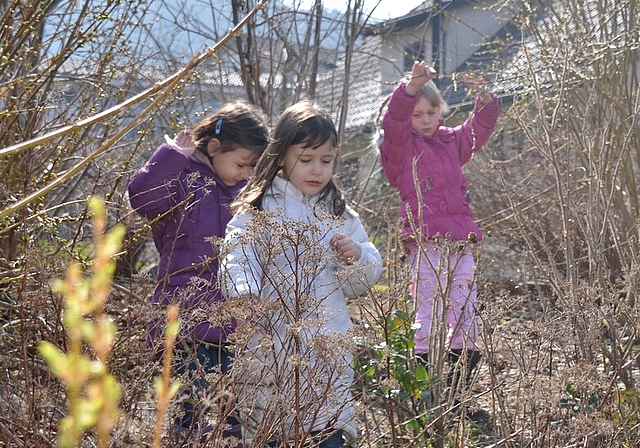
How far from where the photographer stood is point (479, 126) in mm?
4996

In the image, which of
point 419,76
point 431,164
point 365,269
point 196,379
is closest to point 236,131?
point 419,76

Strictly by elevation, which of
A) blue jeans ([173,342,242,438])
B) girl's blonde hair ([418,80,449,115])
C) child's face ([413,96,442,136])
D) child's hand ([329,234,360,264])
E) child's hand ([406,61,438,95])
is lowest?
blue jeans ([173,342,242,438])

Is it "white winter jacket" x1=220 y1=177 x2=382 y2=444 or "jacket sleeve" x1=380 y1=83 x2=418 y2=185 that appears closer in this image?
"white winter jacket" x1=220 y1=177 x2=382 y2=444

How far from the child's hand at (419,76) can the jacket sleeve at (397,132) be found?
41 millimetres

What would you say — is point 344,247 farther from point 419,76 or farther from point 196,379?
point 419,76

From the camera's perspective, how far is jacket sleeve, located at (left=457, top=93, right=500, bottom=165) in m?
4.97

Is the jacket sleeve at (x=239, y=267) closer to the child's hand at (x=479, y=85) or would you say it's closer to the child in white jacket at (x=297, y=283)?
the child in white jacket at (x=297, y=283)

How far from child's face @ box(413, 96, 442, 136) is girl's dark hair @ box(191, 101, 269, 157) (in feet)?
4.04

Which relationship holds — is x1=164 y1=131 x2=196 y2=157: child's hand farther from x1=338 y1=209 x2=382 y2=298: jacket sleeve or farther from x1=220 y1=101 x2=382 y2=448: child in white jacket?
x1=338 y1=209 x2=382 y2=298: jacket sleeve

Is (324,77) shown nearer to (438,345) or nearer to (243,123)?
(243,123)

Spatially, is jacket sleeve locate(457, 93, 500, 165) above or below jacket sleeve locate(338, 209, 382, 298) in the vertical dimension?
above

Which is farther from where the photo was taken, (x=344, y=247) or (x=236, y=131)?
(x=236, y=131)

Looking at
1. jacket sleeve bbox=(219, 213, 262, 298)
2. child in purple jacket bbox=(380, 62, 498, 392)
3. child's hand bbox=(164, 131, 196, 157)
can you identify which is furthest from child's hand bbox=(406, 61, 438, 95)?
jacket sleeve bbox=(219, 213, 262, 298)

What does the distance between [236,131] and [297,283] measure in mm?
1777
